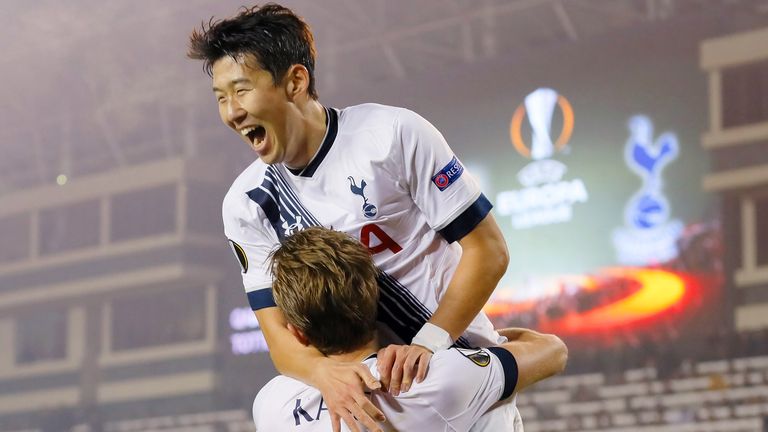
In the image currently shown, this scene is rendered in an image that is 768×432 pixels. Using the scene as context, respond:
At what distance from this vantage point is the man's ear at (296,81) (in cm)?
165

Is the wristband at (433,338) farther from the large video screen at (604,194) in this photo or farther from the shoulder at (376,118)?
the large video screen at (604,194)

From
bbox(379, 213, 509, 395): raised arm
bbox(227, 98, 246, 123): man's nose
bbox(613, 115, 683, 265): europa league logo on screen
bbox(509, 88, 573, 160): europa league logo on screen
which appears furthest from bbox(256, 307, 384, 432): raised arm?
bbox(509, 88, 573, 160): europa league logo on screen

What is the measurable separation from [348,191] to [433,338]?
309mm

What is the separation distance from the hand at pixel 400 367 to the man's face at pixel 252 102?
0.42 meters

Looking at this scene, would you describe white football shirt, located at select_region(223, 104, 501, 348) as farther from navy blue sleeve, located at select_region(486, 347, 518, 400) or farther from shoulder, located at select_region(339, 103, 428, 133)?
navy blue sleeve, located at select_region(486, 347, 518, 400)

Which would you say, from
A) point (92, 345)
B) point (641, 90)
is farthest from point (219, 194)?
Answer: point (641, 90)

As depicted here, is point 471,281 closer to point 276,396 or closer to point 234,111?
point 276,396

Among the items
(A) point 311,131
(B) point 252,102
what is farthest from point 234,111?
(A) point 311,131

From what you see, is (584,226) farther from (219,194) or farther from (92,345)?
(92,345)

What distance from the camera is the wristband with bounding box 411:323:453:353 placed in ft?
4.84

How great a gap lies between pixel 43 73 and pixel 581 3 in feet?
17.9

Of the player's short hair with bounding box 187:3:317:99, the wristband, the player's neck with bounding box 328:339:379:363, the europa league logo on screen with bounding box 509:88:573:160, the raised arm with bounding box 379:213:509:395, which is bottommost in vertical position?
the player's neck with bounding box 328:339:379:363

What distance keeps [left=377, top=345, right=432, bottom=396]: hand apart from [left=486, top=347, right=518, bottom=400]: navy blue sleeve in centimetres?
13

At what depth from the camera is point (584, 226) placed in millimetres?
9281
